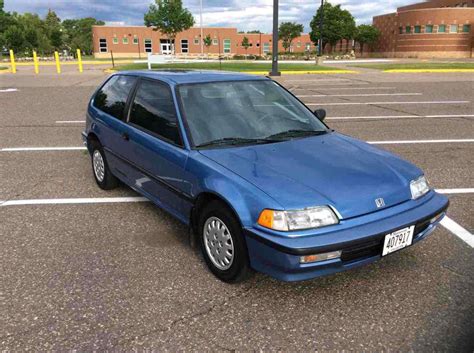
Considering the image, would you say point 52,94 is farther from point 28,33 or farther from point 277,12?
point 28,33

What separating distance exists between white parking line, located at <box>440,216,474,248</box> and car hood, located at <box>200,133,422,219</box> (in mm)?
999

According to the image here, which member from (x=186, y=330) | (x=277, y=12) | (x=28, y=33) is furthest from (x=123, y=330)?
(x=28, y=33)

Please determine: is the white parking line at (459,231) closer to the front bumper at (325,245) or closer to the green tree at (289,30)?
the front bumper at (325,245)

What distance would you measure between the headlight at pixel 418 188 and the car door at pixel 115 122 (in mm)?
2532

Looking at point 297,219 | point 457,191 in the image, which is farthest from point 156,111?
point 457,191

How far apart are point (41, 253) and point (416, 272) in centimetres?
310

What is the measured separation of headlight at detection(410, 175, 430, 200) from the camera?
3.03 meters

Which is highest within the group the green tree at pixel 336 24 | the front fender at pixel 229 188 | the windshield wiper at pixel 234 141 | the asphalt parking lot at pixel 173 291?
the green tree at pixel 336 24

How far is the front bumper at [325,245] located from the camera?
2.47 meters

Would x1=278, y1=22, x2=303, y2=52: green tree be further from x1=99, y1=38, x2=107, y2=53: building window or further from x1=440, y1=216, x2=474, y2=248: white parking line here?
x1=440, y1=216, x2=474, y2=248: white parking line

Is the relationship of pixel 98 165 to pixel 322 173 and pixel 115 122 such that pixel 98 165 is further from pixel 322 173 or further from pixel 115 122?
pixel 322 173

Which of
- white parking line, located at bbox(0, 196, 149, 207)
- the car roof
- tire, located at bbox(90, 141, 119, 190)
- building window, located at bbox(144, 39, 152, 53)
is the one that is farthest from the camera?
building window, located at bbox(144, 39, 152, 53)

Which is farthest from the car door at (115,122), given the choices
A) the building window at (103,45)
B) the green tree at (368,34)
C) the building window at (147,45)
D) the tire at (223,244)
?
the building window at (103,45)

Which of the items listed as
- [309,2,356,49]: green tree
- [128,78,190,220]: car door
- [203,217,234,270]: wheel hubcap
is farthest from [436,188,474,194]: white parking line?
[309,2,356,49]: green tree
